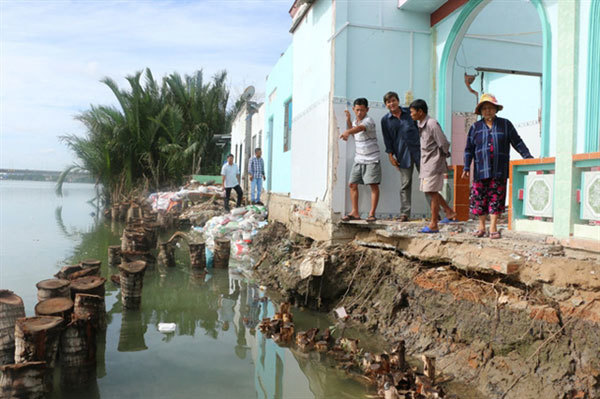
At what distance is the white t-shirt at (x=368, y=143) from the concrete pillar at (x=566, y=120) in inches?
91.6

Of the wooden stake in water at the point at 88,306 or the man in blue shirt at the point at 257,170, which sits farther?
the man in blue shirt at the point at 257,170

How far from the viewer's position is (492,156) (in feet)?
14.3

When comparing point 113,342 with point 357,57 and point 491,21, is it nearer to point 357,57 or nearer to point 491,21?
point 357,57

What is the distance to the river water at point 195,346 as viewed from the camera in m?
3.62

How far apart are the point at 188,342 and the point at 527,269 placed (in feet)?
10.9

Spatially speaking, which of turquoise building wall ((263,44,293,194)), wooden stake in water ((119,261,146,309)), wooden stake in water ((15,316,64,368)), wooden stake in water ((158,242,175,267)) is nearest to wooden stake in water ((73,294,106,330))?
wooden stake in water ((15,316,64,368))

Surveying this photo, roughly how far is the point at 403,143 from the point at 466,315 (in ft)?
8.50

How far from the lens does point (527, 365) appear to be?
3.28 m

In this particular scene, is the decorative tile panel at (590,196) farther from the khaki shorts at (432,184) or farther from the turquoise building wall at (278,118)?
the turquoise building wall at (278,118)

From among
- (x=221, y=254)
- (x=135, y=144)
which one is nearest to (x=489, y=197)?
(x=221, y=254)

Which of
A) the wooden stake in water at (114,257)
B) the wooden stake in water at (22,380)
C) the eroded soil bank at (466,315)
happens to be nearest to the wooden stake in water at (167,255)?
the wooden stake in water at (114,257)

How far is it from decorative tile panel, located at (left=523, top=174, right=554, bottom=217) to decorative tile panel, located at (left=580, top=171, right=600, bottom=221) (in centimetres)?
37

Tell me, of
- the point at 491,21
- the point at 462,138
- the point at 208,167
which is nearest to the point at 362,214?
the point at 462,138

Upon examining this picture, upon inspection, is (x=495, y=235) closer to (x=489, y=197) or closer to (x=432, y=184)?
(x=489, y=197)
